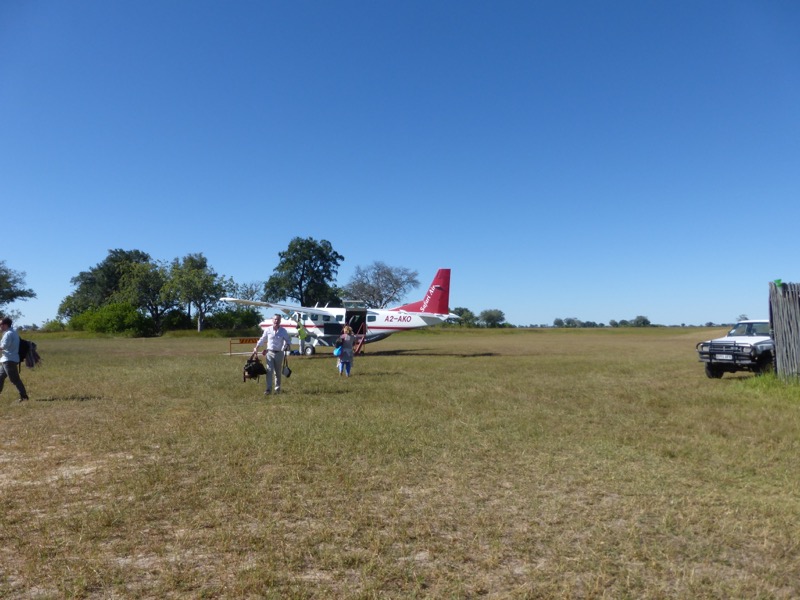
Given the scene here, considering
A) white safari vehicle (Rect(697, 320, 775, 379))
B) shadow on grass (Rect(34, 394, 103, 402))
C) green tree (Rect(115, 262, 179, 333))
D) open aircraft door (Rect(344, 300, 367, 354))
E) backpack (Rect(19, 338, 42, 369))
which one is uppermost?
green tree (Rect(115, 262, 179, 333))

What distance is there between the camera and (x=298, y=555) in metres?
4.00

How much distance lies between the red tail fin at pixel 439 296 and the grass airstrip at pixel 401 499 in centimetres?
1617

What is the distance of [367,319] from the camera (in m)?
27.8

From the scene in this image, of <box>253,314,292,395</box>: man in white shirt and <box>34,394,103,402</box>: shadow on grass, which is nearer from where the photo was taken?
<box>34,394,103,402</box>: shadow on grass

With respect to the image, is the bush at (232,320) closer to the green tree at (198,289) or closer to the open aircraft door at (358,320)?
the green tree at (198,289)

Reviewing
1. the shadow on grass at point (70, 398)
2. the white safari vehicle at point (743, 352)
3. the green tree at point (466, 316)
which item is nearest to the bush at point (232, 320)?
the green tree at point (466, 316)

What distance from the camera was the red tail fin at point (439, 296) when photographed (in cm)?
2742

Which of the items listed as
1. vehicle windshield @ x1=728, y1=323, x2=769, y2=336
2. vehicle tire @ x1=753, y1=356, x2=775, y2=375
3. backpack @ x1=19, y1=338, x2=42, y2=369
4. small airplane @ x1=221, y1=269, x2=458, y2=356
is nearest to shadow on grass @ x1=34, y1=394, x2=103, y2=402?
backpack @ x1=19, y1=338, x2=42, y2=369

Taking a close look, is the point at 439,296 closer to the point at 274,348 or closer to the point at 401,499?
the point at 274,348

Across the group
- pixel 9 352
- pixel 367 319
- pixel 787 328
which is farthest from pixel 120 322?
pixel 787 328

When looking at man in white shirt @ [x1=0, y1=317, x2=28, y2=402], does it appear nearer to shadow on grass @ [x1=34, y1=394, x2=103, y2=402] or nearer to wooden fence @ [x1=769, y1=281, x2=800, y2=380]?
shadow on grass @ [x1=34, y1=394, x2=103, y2=402]

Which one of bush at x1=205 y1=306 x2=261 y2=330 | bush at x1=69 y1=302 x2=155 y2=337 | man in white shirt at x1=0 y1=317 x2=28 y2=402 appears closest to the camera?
man in white shirt at x1=0 y1=317 x2=28 y2=402

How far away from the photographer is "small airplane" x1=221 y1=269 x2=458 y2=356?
27.3m

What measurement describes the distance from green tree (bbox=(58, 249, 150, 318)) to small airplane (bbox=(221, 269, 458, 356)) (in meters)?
63.3
